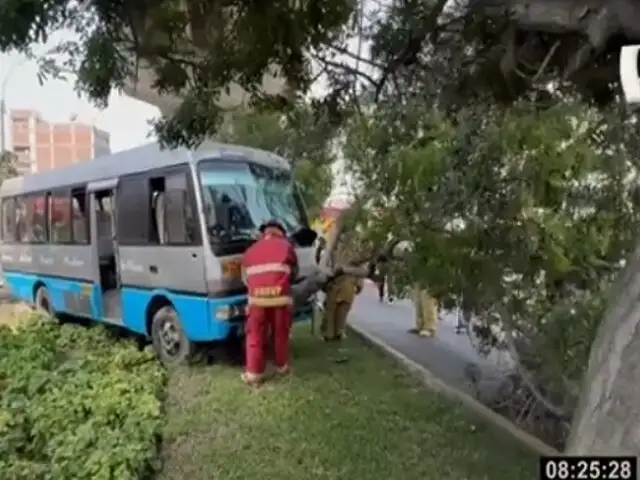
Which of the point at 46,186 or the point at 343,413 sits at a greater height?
the point at 46,186

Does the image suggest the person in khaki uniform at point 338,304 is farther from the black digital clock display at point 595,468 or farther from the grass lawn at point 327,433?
the black digital clock display at point 595,468

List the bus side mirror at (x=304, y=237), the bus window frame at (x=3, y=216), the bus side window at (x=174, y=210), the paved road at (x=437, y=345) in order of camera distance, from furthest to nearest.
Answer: the bus window frame at (x=3, y=216), the bus side mirror at (x=304, y=237), the bus side window at (x=174, y=210), the paved road at (x=437, y=345)

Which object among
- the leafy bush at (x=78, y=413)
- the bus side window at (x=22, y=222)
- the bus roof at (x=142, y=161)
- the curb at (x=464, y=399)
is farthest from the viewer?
the bus side window at (x=22, y=222)

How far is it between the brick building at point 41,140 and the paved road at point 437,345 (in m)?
14.3

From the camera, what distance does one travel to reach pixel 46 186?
13398mm

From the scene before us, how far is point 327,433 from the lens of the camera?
6445 mm

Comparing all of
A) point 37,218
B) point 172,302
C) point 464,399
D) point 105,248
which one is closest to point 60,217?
point 37,218

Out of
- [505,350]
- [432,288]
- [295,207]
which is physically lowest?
[505,350]

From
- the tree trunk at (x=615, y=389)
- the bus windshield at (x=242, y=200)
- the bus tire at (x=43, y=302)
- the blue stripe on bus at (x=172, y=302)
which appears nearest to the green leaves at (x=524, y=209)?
the bus windshield at (x=242, y=200)

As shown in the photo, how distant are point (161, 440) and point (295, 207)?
4.56m

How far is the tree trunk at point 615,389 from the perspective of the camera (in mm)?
1877

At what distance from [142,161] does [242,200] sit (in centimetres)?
151

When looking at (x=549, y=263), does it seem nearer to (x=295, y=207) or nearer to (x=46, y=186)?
(x=295, y=207)

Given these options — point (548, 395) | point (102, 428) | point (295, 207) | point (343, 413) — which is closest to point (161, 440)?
point (102, 428)
